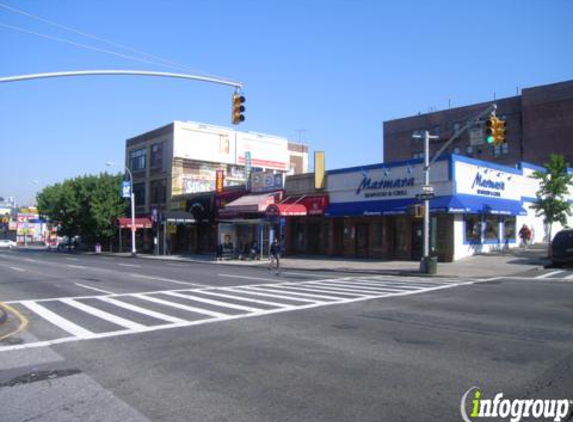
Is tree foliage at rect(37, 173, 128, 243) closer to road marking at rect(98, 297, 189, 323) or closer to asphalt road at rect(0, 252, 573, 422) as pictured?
asphalt road at rect(0, 252, 573, 422)

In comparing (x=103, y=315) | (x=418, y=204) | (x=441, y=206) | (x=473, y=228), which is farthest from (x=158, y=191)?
(x=103, y=315)

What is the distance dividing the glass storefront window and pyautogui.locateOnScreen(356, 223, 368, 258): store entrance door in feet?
24.5

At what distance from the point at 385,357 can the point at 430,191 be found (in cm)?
1714

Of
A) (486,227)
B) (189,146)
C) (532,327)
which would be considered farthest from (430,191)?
(189,146)

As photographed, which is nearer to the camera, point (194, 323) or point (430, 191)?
point (194, 323)

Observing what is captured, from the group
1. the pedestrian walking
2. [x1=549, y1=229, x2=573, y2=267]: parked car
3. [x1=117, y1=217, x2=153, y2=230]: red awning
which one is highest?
[x1=117, y1=217, x2=153, y2=230]: red awning

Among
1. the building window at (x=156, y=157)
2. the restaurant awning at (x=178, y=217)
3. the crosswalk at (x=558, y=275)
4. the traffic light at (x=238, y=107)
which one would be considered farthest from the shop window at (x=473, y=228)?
the building window at (x=156, y=157)

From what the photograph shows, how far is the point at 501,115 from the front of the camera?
70.2 metres

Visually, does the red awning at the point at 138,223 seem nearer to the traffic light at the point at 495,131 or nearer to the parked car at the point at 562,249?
the parked car at the point at 562,249

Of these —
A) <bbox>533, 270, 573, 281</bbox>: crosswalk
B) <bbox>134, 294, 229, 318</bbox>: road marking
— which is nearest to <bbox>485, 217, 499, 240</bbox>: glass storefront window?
<bbox>533, 270, 573, 281</bbox>: crosswalk

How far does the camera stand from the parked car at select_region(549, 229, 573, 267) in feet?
80.8

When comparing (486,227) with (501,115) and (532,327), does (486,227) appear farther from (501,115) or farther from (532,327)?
(501,115)

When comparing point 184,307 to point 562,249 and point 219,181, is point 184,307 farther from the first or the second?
point 219,181

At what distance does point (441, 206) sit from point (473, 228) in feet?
14.5
